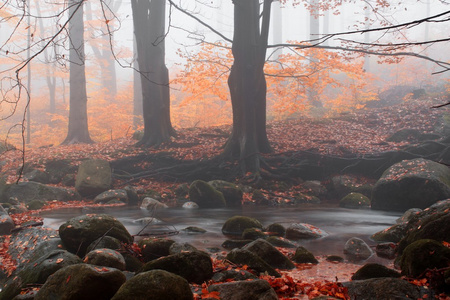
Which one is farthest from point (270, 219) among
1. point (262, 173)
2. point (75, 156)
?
point (75, 156)

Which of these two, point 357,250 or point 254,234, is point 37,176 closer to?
point 254,234

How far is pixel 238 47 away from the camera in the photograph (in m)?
15.1

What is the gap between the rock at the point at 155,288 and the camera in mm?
3564

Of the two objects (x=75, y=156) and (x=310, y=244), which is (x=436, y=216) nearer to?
(x=310, y=244)

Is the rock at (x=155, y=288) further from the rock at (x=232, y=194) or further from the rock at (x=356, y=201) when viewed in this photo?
the rock at (x=356, y=201)

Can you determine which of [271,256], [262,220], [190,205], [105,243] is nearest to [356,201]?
[262,220]

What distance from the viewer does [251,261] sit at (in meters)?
5.29

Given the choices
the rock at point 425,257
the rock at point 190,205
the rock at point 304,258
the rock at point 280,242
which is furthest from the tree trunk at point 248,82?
the rock at point 425,257

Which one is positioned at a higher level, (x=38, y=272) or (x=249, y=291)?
(x=249, y=291)

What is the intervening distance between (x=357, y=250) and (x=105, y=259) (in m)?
3.89

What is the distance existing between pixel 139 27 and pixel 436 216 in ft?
50.3

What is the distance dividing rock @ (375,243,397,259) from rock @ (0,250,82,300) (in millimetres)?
4441

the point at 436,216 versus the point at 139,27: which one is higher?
A: the point at 139,27

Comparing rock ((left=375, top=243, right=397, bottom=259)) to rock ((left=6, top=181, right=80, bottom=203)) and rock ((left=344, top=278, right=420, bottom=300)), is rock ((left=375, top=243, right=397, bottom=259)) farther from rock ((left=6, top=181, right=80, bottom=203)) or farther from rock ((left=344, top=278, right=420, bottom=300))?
rock ((left=6, top=181, right=80, bottom=203))
